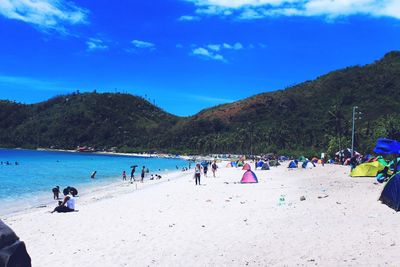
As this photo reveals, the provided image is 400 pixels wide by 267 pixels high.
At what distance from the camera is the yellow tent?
2323 cm

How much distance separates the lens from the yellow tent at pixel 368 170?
23.2 meters

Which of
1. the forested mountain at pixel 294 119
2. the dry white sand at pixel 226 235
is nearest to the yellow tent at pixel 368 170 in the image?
the dry white sand at pixel 226 235

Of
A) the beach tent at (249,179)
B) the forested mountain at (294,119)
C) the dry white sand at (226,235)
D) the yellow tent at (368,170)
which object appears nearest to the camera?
the dry white sand at (226,235)

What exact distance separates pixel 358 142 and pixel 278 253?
209 feet

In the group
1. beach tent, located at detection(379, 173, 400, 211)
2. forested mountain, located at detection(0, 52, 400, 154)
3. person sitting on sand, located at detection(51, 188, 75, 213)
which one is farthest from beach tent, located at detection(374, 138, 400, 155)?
forested mountain, located at detection(0, 52, 400, 154)

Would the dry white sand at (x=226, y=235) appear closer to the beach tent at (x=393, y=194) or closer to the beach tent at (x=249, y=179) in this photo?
the beach tent at (x=393, y=194)

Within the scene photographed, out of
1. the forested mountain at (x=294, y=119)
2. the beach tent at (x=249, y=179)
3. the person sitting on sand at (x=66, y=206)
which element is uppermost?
the forested mountain at (x=294, y=119)

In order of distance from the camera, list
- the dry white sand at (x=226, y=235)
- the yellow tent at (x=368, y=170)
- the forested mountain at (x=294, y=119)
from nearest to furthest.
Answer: the dry white sand at (x=226, y=235) < the yellow tent at (x=368, y=170) < the forested mountain at (x=294, y=119)

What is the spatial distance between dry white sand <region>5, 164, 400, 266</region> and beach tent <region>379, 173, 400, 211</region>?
0.22 metres

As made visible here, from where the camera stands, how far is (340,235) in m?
8.86

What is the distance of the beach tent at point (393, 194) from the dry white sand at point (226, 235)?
0.74 feet

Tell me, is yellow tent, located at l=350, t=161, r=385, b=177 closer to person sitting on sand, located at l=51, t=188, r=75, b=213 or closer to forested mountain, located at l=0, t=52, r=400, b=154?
person sitting on sand, located at l=51, t=188, r=75, b=213

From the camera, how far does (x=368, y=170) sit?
2430 cm

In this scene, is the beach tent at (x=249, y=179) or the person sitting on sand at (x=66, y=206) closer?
the person sitting on sand at (x=66, y=206)
